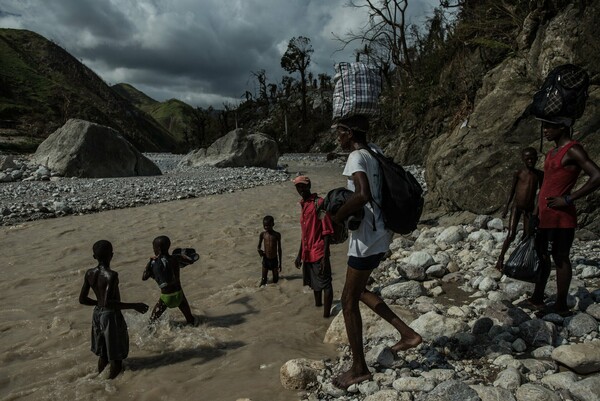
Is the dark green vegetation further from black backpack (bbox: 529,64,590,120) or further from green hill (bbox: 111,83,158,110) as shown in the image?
green hill (bbox: 111,83,158,110)

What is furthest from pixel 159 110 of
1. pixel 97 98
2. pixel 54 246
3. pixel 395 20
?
pixel 54 246

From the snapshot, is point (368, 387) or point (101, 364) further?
point (101, 364)

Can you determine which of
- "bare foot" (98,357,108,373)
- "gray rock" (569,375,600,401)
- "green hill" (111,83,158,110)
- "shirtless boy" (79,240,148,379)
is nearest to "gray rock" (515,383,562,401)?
"gray rock" (569,375,600,401)

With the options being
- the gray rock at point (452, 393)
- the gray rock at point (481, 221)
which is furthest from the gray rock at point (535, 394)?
the gray rock at point (481, 221)

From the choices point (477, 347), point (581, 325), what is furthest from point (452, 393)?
point (581, 325)

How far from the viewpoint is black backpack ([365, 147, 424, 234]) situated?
8.64ft

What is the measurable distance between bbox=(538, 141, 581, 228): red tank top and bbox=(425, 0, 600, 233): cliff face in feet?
10.3

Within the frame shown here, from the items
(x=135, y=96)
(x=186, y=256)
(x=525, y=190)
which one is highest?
(x=135, y=96)

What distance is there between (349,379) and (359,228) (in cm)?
103

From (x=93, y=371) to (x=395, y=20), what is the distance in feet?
71.7

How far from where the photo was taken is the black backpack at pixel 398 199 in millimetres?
2635

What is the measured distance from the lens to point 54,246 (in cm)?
767

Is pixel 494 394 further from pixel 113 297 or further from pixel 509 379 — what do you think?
pixel 113 297

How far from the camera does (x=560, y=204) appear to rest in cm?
331
